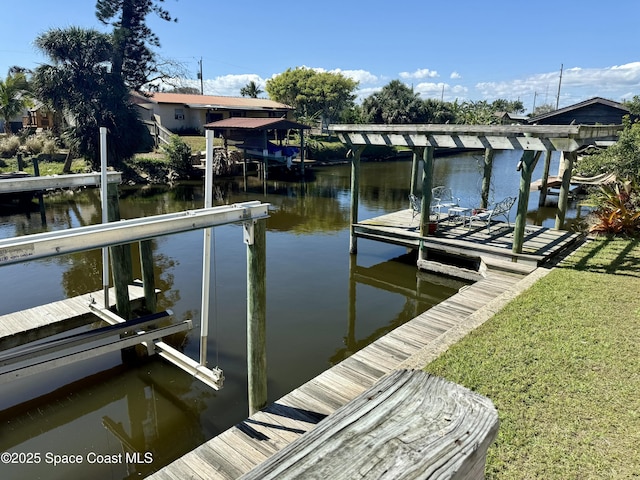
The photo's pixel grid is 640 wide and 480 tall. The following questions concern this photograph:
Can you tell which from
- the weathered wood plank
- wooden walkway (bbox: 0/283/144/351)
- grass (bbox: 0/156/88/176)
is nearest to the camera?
the weathered wood plank

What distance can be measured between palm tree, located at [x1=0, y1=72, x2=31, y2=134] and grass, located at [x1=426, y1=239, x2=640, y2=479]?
111 ft

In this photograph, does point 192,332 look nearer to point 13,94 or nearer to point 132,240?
point 132,240

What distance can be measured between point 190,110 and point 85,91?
14.6 m

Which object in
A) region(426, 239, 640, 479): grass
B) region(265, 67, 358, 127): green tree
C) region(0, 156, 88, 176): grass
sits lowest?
region(426, 239, 640, 479): grass

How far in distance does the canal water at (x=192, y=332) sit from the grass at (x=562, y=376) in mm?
2647

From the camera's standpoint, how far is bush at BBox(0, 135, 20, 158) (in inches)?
1064

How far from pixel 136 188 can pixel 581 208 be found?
22.1 metres

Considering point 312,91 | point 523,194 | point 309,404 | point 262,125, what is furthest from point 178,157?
point 312,91

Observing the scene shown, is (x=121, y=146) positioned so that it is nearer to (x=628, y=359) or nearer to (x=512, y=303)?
(x=512, y=303)

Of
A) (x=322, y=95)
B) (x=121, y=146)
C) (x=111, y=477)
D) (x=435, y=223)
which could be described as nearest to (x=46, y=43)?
(x=121, y=146)

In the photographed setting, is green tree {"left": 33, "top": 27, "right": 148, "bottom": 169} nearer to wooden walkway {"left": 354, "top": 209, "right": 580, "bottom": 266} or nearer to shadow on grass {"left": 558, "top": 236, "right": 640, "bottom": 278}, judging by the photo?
wooden walkway {"left": 354, "top": 209, "right": 580, "bottom": 266}

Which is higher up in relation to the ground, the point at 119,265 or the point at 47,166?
the point at 47,166

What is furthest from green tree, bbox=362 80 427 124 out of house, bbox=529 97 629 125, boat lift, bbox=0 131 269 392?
boat lift, bbox=0 131 269 392

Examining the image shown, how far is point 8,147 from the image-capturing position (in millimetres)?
27109
